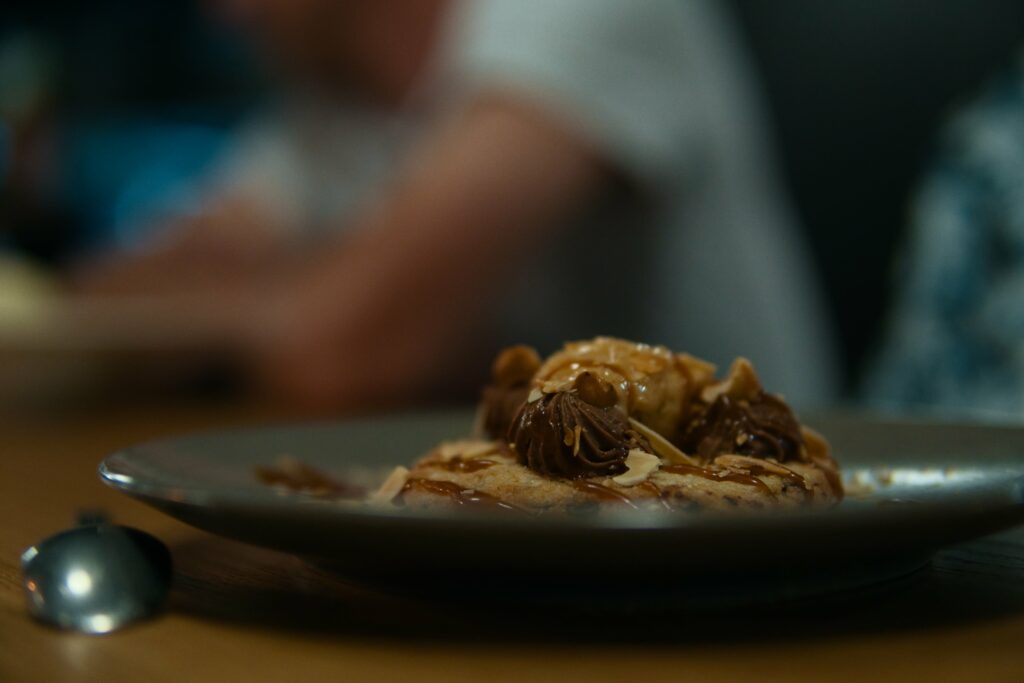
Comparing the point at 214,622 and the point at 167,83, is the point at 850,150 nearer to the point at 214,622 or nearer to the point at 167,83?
the point at 214,622

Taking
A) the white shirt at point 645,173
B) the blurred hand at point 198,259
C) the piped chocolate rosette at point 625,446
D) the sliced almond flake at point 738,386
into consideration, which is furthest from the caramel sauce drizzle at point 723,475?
the blurred hand at point 198,259

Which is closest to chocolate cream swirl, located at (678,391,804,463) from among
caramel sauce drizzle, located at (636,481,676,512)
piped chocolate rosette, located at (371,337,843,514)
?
piped chocolate rosette, located at (371,337,843,514)

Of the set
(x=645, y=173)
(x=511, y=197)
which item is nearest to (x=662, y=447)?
(x=511, y=197)

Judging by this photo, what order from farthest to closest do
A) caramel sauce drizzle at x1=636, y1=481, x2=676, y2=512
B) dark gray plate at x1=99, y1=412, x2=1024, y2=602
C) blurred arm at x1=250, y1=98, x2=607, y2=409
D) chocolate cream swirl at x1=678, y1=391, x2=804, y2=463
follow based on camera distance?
blurred arm at x1=250, y1=98, x2=607, y2=409, chocolate cream swirl at x1=678, y1=391, x2=804, y2=463, caramel sauce drizzle at x1=636, y1=481, x2=676, y2=512, dark gray plate at x1=99, y1=412, x2=1024, y2=602

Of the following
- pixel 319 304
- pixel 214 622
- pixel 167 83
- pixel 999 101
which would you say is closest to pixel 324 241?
pixel 319 304

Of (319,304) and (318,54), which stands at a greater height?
(318,54)

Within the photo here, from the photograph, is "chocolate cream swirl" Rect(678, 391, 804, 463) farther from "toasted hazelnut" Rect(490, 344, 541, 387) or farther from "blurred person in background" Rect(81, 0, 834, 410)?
"blurred person in background" Rect(81, 0, 834, 410)
